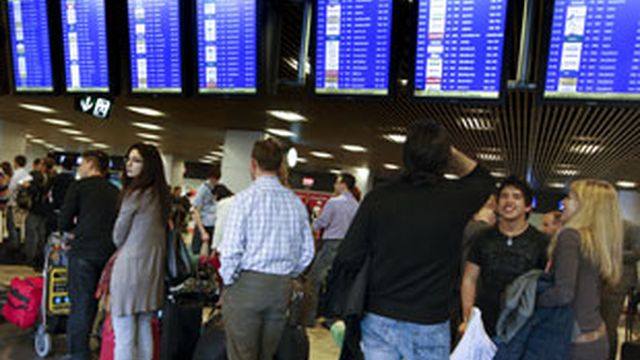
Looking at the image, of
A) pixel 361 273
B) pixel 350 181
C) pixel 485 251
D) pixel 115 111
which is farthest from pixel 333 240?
pixel 115 111

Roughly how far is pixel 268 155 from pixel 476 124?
484 cm

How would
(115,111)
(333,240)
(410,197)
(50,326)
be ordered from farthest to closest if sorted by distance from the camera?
(115,111) < (333,240) < (50,326) < (410,197)

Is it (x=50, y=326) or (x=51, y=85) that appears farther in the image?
(x=51, y=85)

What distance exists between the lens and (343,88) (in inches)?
135

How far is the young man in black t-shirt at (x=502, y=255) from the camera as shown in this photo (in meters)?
2.75

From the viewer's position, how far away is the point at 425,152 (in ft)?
6.34

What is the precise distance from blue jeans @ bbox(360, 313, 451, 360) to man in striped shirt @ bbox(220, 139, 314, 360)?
0.69 m

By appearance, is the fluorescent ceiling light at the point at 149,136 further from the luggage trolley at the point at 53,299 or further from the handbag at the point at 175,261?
the handbag at the point at 175,261

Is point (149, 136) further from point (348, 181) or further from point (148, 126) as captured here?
point (348, 181)

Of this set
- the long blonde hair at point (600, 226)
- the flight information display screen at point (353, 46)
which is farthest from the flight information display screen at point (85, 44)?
the long blonde hair at point (600, 226)

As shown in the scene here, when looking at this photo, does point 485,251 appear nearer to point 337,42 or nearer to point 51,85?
point 337,42

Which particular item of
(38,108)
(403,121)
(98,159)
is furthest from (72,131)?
(98,159)

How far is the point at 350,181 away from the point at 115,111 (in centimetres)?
541

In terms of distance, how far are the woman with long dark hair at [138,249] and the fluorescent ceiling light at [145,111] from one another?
232 inches
